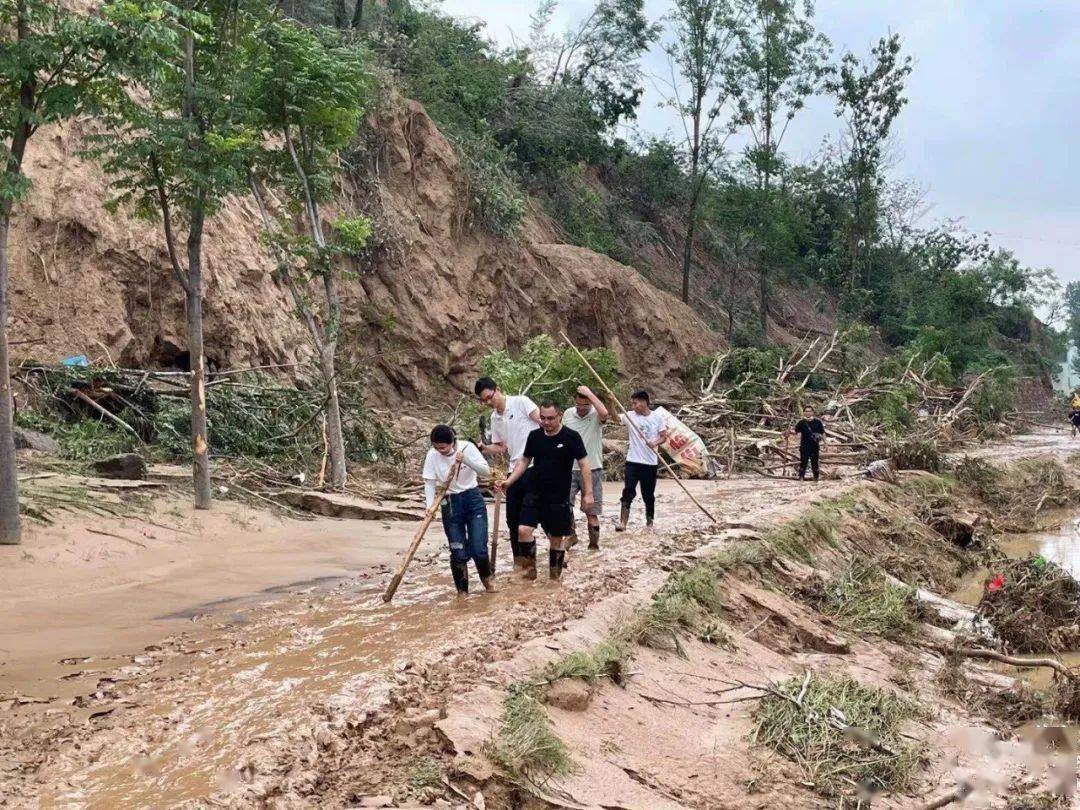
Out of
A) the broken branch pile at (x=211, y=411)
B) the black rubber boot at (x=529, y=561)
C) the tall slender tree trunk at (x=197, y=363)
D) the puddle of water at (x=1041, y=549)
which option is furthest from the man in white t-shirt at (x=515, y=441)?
the broken branch pile at (x=211, y=411)

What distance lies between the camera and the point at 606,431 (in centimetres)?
2211

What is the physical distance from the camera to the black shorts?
8359mm

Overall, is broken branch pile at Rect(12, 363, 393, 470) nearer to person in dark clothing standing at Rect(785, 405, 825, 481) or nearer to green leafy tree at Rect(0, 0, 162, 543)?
green leafy tree at Rect(0, 0, 162, 543)

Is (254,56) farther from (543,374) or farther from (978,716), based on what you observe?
(978,716)

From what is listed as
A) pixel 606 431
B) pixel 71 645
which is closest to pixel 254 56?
pixel 71 645

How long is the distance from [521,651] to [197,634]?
234cm

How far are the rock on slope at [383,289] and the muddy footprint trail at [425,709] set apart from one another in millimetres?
8628

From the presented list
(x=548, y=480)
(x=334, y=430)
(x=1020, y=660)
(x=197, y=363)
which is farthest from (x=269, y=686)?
(x=334, y=430)

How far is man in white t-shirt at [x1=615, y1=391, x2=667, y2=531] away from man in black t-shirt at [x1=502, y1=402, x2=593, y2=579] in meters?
2.45

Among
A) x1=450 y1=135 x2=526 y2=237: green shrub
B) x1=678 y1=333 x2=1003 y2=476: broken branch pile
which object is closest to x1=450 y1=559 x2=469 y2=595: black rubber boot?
x1=678 y1=333 x2=1003 y2=476: broken branch pile

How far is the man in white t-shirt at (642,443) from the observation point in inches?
432

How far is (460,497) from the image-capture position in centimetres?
775

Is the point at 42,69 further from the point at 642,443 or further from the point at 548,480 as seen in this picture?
the point at 642,443

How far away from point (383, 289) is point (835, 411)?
11023mm
